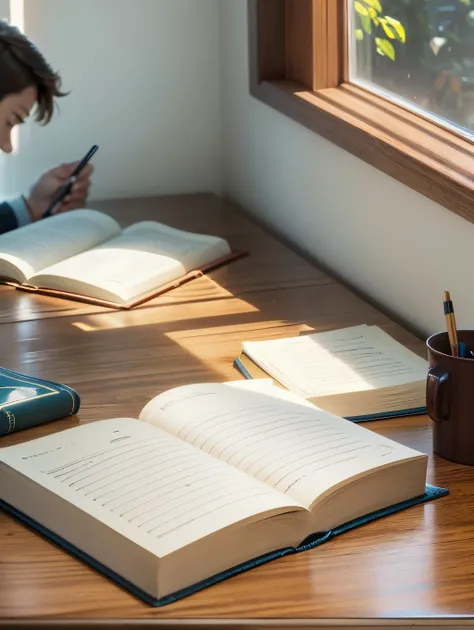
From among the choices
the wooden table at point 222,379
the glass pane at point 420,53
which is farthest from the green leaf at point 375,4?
the wooden table at point 222,379

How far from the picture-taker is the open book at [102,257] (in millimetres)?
1763

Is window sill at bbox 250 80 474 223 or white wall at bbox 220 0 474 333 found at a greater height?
window sill at bbox 250 80 474 223

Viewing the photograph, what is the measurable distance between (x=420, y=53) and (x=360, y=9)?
28 centimetres

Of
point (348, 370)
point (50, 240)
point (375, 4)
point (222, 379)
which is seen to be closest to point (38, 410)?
Answer: point (222, 379)

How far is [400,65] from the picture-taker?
1753 mm

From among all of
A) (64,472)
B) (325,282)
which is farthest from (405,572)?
(325,282)

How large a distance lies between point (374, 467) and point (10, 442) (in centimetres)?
43

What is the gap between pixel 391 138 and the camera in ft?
5.18

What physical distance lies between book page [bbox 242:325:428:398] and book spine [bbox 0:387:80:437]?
269 millimetres

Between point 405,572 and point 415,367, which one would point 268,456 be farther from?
point 415,367

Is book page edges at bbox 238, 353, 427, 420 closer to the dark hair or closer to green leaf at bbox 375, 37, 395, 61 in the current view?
green leaf at bbox 375, 37, 395, 61

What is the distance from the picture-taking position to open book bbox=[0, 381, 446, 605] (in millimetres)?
908

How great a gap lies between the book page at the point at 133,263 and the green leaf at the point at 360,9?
0.49 meters

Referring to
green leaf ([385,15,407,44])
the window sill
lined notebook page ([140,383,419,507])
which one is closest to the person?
the window sill
